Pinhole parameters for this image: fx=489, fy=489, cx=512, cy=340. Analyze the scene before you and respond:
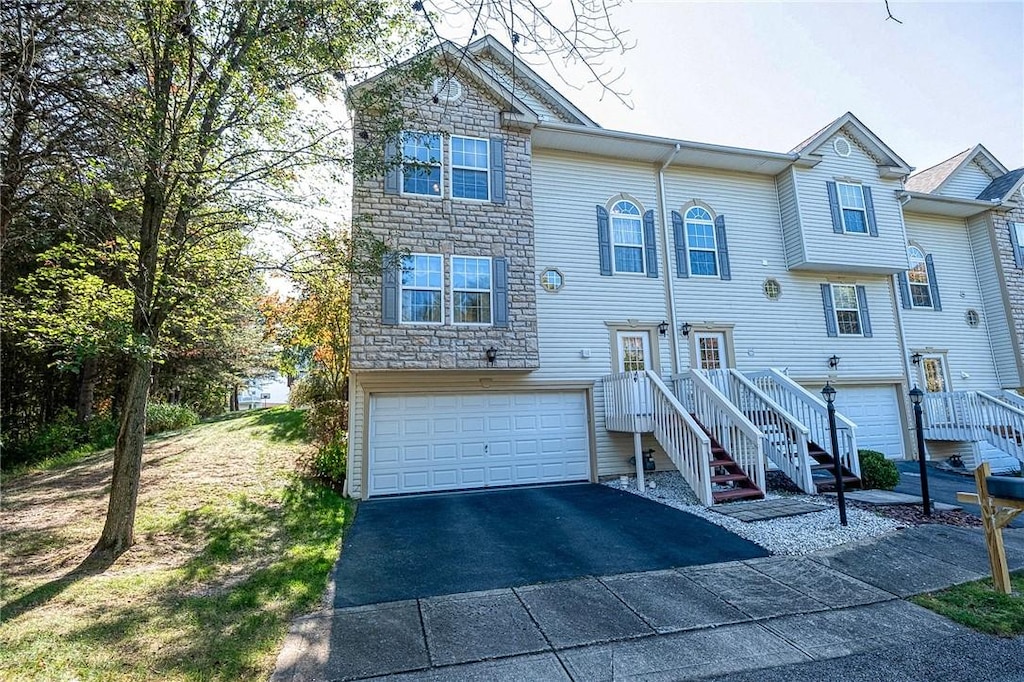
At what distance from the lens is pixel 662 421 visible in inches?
350

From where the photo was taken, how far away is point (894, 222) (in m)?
12.7

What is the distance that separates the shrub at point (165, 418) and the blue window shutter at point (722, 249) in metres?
15.4

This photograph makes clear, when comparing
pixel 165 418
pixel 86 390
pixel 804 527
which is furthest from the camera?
pixel 165 418

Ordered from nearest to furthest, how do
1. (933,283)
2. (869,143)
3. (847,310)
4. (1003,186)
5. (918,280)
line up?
(847,310) < (869,143) < (918,280) < (933,283) < (1003,186)

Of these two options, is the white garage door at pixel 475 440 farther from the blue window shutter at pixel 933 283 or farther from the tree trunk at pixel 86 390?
the blue window shutter at pixel 933 283

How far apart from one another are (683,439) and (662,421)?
69cm

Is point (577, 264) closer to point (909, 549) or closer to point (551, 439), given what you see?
point (551, 439)

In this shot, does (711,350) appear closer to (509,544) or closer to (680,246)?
(680,246)

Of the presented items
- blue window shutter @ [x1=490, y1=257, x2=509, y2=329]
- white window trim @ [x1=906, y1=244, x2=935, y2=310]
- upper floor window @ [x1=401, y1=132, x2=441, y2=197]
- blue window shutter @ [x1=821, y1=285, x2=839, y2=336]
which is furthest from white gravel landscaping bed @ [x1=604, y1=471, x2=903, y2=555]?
white window trim @ [x1=906, y1=244, x2=935, y2=310]

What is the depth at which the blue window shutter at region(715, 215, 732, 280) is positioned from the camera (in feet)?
38.8

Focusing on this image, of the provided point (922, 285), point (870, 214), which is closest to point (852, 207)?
point (870, 214)

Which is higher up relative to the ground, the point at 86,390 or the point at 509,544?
the point at 86,390

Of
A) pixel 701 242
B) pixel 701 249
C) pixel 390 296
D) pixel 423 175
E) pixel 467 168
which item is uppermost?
pixel 467 168

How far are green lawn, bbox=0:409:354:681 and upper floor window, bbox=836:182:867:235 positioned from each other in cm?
1339
